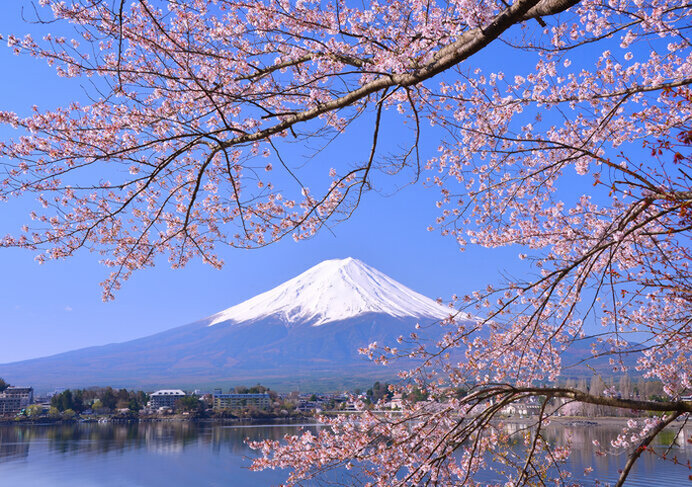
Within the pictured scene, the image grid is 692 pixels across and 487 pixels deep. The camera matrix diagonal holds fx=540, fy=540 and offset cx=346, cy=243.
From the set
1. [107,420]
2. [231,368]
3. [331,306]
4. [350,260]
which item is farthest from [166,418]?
[350,260]

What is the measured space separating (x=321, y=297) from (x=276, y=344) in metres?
14.9

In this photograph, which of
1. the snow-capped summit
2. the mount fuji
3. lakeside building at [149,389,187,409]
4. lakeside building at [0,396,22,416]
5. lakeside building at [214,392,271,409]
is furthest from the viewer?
the snow-capped summit

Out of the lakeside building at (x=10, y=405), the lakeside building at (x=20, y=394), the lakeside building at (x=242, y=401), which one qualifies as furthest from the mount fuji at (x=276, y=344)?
the lakeside building at (x=10, y=405)

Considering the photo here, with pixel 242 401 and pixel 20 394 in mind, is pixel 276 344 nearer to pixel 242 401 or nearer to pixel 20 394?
pixel 242 401

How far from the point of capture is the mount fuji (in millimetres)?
89938

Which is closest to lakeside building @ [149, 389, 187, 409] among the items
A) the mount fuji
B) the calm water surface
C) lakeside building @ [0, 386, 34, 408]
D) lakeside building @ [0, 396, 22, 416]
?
lakeside building @ [0, 386, 34, 408]

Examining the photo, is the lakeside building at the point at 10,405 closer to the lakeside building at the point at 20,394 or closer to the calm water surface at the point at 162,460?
the lakeside building at the point at 20,394

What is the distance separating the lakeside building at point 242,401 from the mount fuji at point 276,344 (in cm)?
2574

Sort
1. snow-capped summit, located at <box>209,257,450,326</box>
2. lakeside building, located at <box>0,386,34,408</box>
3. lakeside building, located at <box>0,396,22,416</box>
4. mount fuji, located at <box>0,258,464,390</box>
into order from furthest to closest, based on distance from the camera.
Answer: snow-capped summit, located at <box>209,257,450,326</box>, mount fuji, located at <box>0,258,464,390</box>, lakeside building, located at <box>0,386,34,408</box>, lakeside building, located at <box>0,396,22,416</box>

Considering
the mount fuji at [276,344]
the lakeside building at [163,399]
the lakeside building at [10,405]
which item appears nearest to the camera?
the lakeside building at [10,405]

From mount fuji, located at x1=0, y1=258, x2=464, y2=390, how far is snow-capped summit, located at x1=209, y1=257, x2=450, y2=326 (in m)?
0.21

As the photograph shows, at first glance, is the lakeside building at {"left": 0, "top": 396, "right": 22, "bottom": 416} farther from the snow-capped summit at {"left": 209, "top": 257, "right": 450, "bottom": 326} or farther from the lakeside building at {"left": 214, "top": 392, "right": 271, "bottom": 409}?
the snow-capped summit at {"left": 209, "top": 257, "right": 450, "bottom": 326}

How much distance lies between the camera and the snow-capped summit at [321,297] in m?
111

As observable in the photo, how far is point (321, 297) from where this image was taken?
11594 cm
